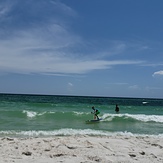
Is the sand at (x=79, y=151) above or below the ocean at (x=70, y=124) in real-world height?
above

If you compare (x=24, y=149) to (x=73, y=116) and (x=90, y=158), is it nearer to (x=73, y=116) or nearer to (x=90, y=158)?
(x=90, y=158)

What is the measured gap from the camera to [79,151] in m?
7.30

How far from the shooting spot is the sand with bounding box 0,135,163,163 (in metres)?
6.47

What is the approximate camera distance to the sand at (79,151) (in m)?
6.47

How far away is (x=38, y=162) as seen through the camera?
613 cm

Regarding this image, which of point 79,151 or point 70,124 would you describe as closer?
point 79,151

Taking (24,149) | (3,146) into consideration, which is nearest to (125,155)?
(24,149)

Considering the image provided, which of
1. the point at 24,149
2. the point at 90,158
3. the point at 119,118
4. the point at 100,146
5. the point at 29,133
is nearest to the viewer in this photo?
the point at 90,158

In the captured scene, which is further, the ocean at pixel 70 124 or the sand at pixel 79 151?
the ocean at pixel 70 124

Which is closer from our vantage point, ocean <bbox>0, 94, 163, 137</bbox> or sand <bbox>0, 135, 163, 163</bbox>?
sand <bbox>0, 135, 163, 163</bbox>

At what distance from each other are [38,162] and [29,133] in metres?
6.27

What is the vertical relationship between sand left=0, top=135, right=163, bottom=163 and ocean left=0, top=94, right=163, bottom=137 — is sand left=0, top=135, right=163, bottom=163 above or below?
above

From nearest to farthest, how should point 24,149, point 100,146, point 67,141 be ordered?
point 24,149 < point 100,146 < point 67,141

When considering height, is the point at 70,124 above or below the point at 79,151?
below
